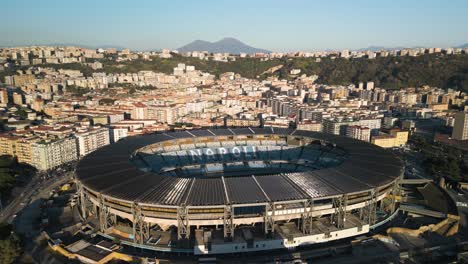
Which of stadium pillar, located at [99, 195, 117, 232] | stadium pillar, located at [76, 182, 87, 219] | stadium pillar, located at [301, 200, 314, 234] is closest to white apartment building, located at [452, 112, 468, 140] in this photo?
stadium pillar, located at [301, 200, 314, 234]

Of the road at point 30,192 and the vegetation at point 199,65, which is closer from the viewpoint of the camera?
the road at point 30,192

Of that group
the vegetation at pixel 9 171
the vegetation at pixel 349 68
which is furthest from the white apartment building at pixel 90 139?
the vegetation at pixel 349 68

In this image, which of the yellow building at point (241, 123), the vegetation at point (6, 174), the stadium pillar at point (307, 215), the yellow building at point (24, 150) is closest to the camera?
the stadium pillar at point (307, 215)

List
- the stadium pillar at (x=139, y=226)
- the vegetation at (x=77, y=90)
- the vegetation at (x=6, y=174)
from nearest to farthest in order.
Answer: the stadium pillar at (x=139, y=226), the vegetation at (x=6, y=174), the vegetation at (x=77, y=90)

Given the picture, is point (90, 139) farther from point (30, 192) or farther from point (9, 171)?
point (30, 192)

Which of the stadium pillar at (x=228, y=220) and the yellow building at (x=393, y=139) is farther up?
the stadium pillar at (x=228, y=220)

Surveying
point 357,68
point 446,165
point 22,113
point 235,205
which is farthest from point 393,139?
point 357,68

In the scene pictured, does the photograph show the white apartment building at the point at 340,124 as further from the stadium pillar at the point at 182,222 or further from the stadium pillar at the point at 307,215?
the stadium pillar at the point at 182,222
